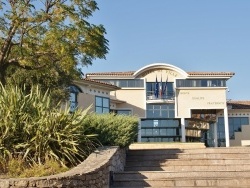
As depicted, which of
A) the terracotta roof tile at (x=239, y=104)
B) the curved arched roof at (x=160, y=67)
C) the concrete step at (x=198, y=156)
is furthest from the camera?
the terracotta roof tile at (x=239, y=104)

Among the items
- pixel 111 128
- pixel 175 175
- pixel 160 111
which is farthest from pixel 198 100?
pixel 175 175

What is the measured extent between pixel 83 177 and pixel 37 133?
2.13m

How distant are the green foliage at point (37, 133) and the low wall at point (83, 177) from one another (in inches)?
21.1

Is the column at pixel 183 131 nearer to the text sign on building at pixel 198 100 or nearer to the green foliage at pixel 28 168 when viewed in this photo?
the text sign on building at pixel 198 100

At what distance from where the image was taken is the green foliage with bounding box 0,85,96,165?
26.2 feet

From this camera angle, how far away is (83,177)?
634 cm

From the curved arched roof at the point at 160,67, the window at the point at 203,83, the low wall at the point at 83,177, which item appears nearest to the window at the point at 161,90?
the window at the point at 203,83

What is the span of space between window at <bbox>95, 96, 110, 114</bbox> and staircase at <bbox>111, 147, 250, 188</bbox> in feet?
76.9

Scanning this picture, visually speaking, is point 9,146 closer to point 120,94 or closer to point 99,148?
point 99,148

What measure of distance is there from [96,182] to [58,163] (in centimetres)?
119

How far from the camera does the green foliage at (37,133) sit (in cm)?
798

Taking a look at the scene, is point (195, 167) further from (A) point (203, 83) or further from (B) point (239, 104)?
(B) point (239, 104)

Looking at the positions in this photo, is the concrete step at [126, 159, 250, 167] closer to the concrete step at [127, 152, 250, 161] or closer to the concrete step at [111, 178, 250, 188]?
the concrete step at [127, 152, 250, 161]

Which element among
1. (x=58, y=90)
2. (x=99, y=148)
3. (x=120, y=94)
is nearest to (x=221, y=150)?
(x=99, y=148)
